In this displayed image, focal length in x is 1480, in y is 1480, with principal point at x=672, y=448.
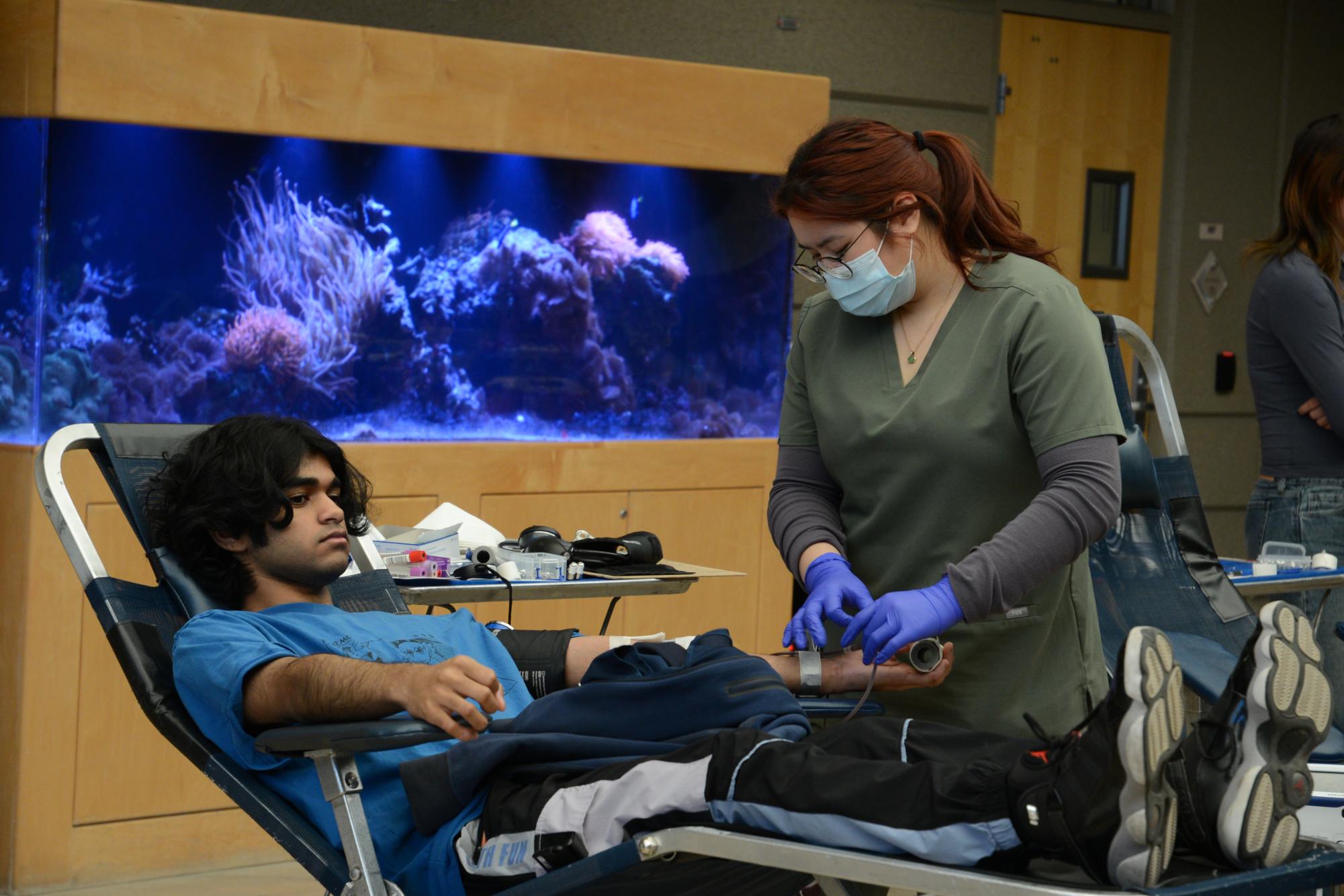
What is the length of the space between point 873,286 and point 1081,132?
3946mm

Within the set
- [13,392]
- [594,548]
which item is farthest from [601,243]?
[13,392]

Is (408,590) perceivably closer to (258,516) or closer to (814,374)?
(258,516)

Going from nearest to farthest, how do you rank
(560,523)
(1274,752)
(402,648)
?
(1274,752), (402,648), (560,523)

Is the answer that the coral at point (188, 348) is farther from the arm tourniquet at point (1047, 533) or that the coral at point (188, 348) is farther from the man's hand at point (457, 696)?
the arm tourniquet at point (1047, 533)

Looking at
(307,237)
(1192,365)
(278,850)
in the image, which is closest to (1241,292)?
(1192,365)

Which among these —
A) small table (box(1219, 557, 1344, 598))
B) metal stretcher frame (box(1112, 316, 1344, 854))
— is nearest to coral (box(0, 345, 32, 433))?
metal stretcher frame (box(1112, 316, 1344, 854))

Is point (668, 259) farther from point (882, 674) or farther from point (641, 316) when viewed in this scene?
point (882, 674)

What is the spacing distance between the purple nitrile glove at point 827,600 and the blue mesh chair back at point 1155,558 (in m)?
1.25

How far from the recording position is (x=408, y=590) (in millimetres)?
2686

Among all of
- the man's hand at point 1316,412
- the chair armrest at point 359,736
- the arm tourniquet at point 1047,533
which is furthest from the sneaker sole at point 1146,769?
the man's hand at point 1316,412

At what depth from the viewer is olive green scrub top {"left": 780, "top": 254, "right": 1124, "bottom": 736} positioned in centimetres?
178

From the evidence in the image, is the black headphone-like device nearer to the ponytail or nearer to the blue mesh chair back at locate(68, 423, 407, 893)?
the blue mesh chair back at locate(68, 423, 407, 893)

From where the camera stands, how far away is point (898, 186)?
5.98 feet

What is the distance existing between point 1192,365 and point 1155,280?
0.37 metres
